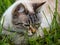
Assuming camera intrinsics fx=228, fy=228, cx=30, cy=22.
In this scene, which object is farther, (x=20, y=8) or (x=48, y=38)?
(x=20, y=8)

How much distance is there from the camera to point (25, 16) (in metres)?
2.38

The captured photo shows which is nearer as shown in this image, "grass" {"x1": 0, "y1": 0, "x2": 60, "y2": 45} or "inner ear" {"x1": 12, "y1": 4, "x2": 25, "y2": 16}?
"grass" {"x1": 0, "y1": 0, "x2": 60, "y2": 45}

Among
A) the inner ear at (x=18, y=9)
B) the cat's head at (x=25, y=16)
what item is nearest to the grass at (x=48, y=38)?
the cat's head at (x=25, y=16)

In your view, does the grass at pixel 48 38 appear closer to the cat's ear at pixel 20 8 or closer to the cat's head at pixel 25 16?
the cat's head at pixel 25 16

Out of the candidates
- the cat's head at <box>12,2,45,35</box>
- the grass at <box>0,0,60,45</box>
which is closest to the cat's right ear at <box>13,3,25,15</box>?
the cat's head at <box>12,2,45,35</box>

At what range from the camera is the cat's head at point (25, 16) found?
2338mm

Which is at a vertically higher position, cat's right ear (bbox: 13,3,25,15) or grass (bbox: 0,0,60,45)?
cat's right ear (bbox: 13,3,25,15)

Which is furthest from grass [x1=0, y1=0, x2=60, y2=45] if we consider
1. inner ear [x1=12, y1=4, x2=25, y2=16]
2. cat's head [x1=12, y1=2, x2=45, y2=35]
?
inner ear [x1=12, y1=4, x2=25, y2=16]

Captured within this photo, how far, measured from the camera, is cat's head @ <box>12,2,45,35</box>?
234 centimetres

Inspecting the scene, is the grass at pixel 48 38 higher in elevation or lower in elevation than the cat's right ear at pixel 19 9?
lower

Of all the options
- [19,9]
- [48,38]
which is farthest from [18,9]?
[48,38]

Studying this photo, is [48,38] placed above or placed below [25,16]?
below

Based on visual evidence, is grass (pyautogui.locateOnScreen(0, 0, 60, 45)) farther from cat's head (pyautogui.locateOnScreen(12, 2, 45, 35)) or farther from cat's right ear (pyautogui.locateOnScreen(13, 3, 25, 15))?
cat's right ear (pyautogui.locateOnScreen(13, 3, 25, 15))

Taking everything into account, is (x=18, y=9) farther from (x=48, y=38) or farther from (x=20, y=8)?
(x=48, y=38)
